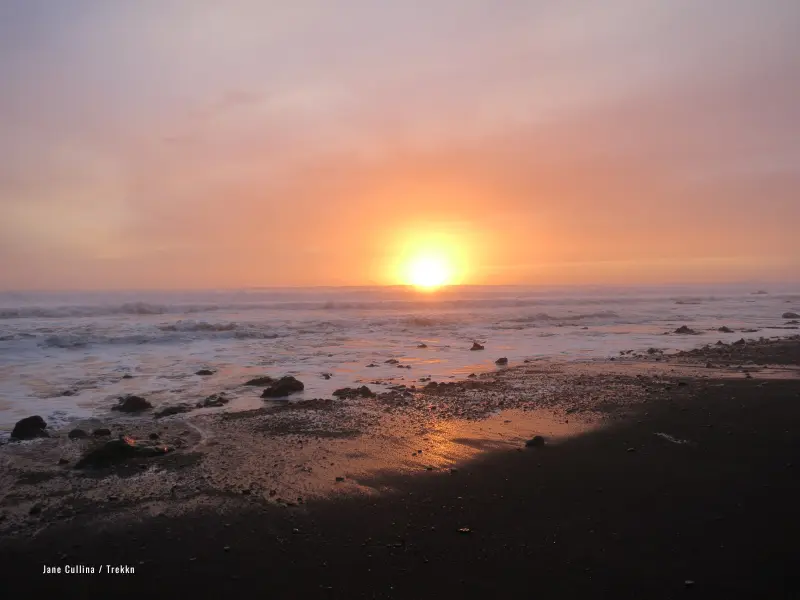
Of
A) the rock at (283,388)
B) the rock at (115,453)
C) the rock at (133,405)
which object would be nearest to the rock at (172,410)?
the rock at (133,405)

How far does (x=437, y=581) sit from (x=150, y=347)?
22.4 meters

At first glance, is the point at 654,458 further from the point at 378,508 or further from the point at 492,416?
the point at 378,508

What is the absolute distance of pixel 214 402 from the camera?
1219 centimetres

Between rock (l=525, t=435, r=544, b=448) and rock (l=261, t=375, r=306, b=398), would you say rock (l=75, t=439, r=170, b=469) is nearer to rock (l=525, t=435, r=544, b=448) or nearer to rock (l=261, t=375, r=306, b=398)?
rock (l=261, t=375, r=306, b=398)

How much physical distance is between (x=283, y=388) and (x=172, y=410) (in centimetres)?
278

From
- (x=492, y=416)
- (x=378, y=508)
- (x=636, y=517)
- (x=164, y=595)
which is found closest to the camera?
(x=164, y=595)

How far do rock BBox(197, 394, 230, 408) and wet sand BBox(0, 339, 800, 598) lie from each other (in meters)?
1.39

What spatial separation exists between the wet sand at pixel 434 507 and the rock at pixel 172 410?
0.83 m

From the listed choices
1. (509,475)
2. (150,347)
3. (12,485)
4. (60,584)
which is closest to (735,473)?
(509,475)

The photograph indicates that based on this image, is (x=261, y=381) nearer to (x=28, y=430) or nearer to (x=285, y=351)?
(x=28, y=430)

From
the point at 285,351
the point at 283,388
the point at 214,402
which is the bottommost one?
the point at 285,351

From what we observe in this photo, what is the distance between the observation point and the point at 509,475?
287 inches

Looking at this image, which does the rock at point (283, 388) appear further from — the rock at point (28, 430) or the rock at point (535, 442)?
the rock at point (535, 442)

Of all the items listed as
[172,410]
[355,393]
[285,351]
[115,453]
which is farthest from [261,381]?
[285,351]
